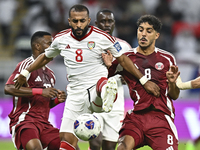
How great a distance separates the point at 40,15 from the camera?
42.5ft

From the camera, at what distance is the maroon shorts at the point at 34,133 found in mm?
5711

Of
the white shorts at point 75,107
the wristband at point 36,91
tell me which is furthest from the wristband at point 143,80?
the wristband at point 36,91

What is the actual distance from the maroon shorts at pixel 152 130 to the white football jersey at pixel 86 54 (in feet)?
2.56

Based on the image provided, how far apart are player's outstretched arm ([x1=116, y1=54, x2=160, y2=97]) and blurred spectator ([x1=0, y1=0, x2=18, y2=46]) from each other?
349 inches

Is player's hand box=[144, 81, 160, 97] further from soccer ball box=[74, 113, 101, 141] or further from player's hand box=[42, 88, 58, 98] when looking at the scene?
player's hand box=[42, 88, 58, 98]

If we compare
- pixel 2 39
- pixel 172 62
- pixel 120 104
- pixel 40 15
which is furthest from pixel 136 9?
pixel 172 62

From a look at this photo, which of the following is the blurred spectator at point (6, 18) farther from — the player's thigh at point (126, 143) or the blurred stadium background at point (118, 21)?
the player's thigh at point (126, 143)

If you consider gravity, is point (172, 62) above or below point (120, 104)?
above

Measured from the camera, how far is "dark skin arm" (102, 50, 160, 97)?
210 inches

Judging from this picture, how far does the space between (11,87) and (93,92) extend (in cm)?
143

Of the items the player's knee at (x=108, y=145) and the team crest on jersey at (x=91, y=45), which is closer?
the team crest on jersey at (x=91, y=45)

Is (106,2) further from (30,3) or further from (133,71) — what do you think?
(133,71)

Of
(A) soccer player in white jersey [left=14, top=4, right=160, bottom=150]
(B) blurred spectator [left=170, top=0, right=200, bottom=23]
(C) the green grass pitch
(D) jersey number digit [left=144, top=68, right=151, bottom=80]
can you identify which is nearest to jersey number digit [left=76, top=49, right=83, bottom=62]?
(A) soccer player in white jersey [left=14, top=4, right=160, bottom=150]

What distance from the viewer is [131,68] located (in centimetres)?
541
